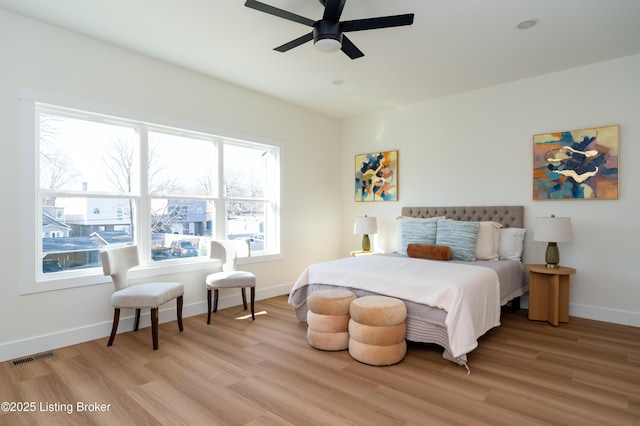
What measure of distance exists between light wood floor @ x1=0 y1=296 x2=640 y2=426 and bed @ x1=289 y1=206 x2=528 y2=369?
0.85 feet

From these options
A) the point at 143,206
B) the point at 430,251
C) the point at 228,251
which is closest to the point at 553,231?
the point at 430,251

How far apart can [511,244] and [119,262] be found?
4.40m

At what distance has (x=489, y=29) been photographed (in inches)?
125

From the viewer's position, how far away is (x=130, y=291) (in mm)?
3188

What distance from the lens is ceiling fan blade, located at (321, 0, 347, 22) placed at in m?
2.36

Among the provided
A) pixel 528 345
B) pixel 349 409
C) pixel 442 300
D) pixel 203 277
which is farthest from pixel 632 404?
pixel 203 277

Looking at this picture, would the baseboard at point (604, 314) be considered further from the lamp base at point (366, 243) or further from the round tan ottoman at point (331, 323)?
the round tan ottoman at point (331, 323)

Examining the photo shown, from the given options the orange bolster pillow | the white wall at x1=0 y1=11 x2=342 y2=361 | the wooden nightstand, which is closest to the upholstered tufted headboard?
the wooden nightstand

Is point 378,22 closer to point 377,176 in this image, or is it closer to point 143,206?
point 143,206

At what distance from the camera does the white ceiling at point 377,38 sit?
2.85 m

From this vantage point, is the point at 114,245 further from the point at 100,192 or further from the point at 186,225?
the point at 186,225

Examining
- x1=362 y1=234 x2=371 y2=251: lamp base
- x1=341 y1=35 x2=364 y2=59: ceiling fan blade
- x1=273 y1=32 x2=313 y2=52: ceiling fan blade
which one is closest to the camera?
x1=273 y1=32 x2=313 y2=52: ceiling fan blade

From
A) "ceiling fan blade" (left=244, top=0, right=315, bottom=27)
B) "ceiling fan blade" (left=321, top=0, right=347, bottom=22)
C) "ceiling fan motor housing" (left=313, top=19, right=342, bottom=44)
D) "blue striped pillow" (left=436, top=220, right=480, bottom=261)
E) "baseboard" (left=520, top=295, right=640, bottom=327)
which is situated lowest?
"baseboard" (left=520, top=295, right=640, bottom=327)

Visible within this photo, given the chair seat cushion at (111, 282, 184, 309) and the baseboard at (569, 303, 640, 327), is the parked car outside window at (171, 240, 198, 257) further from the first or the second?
the baseboard at (569, 303, 640, 327)
